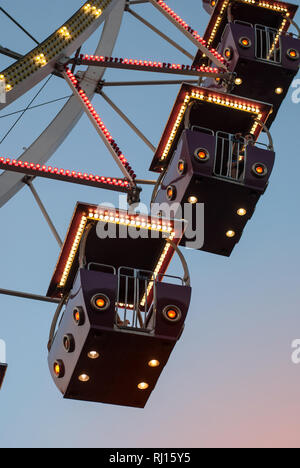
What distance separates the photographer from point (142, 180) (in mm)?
18531

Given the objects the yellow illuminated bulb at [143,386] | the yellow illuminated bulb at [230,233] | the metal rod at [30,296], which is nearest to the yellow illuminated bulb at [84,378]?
the yellow illuminated bulb at [143,386]

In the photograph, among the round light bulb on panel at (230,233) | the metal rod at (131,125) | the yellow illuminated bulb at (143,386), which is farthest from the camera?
the metal rod at (131,125)

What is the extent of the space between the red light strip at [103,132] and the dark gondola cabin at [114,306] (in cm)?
139

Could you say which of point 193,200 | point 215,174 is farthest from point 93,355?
point 215,174

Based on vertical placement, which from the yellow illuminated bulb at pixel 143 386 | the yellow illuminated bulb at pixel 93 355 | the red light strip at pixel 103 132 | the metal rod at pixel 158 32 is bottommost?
the yellow illuminated bulb at pixel 93 355

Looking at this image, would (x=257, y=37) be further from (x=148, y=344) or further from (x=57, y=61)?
(x=148, y=344)

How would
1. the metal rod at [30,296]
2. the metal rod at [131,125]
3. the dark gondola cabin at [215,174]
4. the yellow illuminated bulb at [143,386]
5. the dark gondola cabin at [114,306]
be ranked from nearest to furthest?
the dark gondola cabin at [114,306] < the yellow illuminated bulb at [143,386] < the metal rod at [30,296] < the dark gondola cabin at [215,174] < the metal rod at [131,125]

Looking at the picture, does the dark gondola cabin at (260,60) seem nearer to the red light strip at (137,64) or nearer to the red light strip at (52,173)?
the red light strip at (137,64)

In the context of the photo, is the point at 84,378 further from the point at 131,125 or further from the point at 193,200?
the point at 131,125

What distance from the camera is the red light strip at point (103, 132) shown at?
16.7 meters

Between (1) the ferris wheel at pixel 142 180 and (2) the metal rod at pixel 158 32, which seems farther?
(2) the metal rod at pixel 158 32

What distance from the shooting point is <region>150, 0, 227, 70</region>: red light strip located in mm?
20219

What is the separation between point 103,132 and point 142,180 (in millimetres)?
1560

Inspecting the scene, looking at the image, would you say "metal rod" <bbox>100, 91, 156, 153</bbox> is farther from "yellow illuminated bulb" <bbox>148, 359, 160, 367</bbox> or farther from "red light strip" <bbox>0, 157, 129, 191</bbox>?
"yellow illuminated bulb" <bbox>148, 359, 160, 367</bbox>
